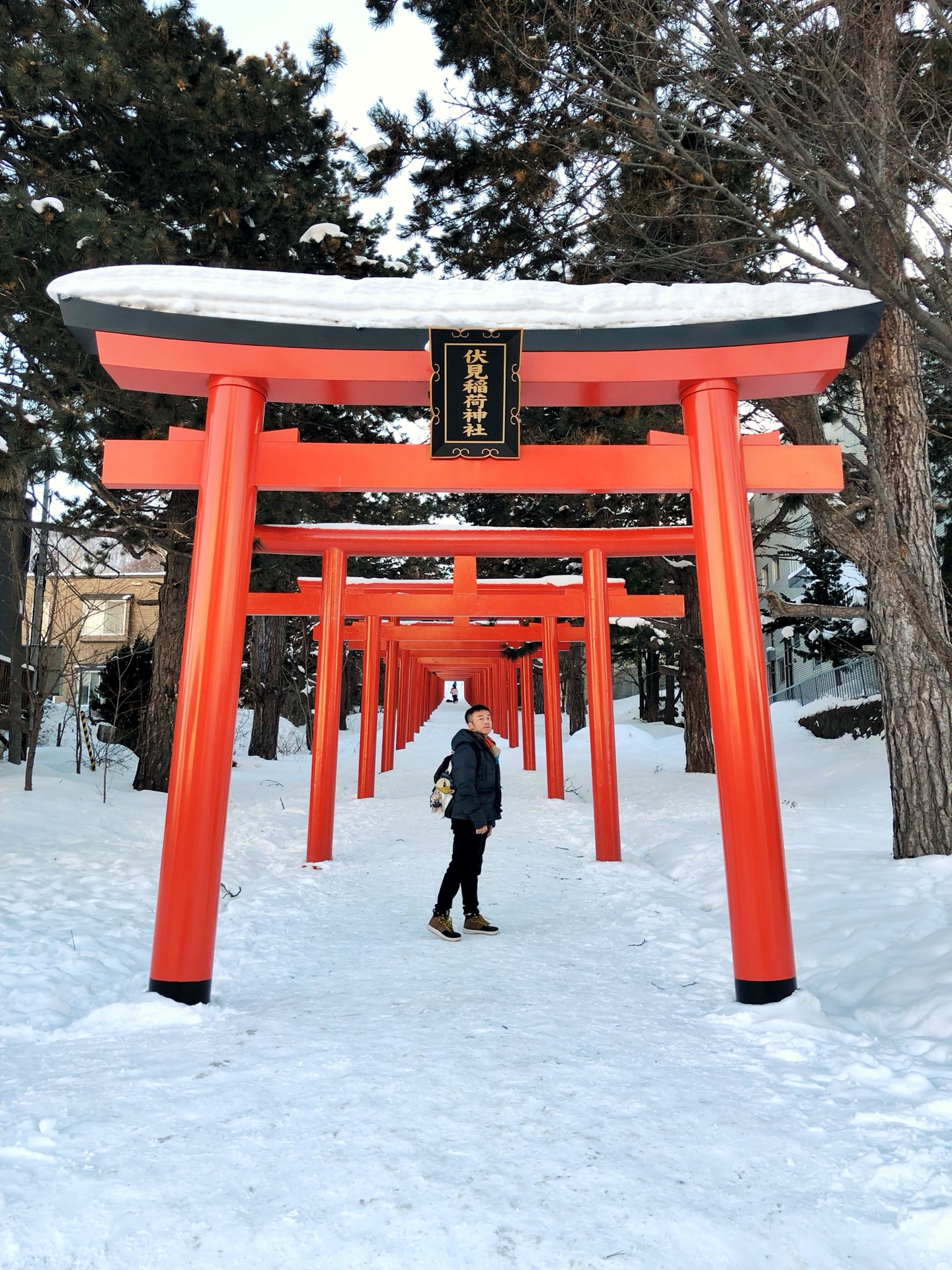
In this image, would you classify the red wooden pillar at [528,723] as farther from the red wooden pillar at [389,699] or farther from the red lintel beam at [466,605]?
the red lintel beam at [466,605]

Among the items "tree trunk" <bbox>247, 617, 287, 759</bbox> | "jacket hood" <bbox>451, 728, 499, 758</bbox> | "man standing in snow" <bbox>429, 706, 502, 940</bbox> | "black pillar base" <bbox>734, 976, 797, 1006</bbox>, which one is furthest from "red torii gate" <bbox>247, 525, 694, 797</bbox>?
"tree trunk" <bbox>247, 617, 287, 759</bbox>

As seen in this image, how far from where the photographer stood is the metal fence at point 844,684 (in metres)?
17.9

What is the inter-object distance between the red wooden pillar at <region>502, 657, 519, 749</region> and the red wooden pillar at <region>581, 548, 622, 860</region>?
13.5 metres

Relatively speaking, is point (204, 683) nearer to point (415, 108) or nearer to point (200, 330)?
point (200, 330)

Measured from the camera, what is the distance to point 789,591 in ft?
86.2

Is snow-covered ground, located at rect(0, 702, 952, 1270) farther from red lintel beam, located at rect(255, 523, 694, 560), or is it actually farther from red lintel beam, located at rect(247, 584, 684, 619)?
red lintel beam, located at rect(247, 584, 684, 619)

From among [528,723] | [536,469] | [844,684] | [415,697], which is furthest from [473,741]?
[415,697]

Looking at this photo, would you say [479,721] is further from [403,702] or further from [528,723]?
[403,702]

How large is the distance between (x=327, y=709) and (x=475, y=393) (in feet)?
16.7

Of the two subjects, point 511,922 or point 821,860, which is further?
point 821,860

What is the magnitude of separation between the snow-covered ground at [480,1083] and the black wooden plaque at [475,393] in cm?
290

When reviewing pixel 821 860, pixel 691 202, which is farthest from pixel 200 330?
pixel 821 860

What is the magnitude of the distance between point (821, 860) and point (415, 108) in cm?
757

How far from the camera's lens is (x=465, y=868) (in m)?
5.52
